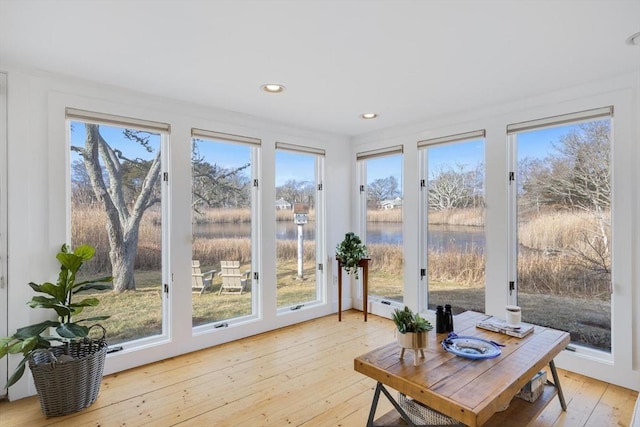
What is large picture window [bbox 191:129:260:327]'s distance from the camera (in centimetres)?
343

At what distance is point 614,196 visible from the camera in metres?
2.65

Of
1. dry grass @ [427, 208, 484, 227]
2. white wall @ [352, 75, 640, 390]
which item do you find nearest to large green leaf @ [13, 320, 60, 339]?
dry grass @ [427, 208, 484, 227]

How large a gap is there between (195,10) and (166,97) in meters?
1.55

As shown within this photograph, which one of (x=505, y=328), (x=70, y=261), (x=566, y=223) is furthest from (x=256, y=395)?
(x=566, y=223)

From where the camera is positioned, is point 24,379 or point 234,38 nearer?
point 234,38

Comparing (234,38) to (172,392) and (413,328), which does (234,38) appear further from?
(172,392)

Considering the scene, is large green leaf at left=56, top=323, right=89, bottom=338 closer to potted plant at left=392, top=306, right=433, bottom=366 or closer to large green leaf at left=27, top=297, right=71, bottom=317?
large green leaf at left=27, top=297, right=71, bottom=317

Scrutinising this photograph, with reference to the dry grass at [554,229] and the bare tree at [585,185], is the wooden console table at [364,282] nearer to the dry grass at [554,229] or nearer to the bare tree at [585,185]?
the dry grass at [554,229]

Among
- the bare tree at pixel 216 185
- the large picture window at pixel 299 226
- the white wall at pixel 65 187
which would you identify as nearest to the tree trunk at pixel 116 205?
the white wall at pixel 65 187

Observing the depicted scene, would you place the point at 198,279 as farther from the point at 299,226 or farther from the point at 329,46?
the point at 329,46

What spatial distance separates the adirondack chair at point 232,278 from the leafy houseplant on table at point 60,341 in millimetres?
1243

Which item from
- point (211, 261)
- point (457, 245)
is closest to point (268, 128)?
point (211, 261)

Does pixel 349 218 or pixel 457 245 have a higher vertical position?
pixel 349 218

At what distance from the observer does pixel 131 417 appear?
2.26 m
